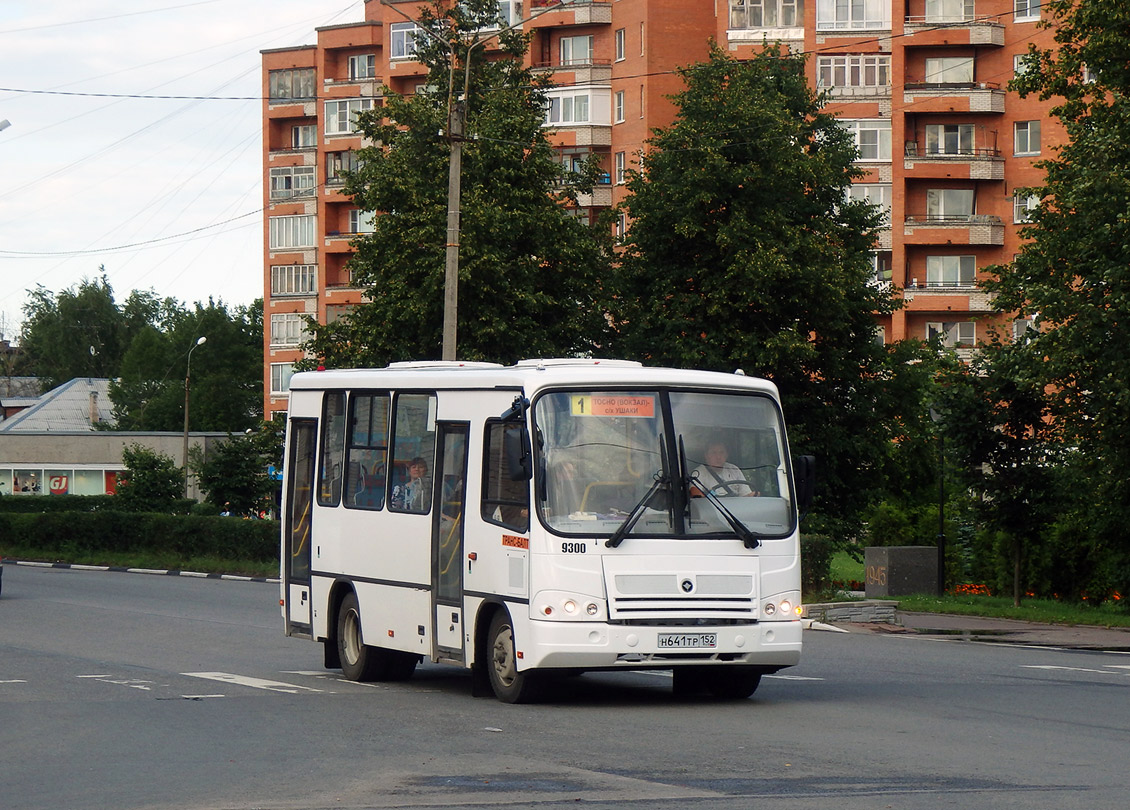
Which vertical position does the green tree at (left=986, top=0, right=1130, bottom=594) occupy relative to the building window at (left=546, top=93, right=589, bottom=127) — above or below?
below

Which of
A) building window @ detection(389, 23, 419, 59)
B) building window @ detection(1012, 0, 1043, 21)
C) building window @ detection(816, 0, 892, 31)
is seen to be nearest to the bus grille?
building window @ detection(816, 0, 892, 31)

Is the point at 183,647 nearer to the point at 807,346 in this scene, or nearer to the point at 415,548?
the point at 415,548

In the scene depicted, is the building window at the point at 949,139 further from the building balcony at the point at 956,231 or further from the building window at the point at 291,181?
the building window at the point at 291,181

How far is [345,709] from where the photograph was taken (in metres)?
14.5

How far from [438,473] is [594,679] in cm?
305

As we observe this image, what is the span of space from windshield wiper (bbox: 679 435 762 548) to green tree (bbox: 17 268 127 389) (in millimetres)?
141282

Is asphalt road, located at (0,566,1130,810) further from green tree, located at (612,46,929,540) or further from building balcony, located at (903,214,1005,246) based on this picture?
building balcony, located at (903,214,1005,246)

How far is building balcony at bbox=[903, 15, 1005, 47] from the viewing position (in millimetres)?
79062

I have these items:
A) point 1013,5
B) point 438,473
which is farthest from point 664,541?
point 1013,5

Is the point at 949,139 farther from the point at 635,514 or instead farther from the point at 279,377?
the point at 635,514

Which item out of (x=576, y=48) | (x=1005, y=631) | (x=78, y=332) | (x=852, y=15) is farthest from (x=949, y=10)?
(x=78, y=332)

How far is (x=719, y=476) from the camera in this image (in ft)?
49.1

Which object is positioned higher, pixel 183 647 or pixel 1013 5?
pixel 1013 5

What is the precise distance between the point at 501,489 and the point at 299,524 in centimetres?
418
